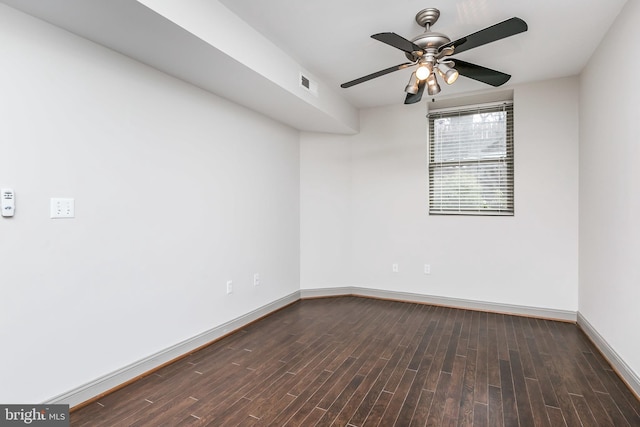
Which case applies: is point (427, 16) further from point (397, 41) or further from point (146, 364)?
point (146, 364)

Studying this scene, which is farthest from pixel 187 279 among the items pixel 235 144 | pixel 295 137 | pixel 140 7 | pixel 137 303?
pixel 295 137

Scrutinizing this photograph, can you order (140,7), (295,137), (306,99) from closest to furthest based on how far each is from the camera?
(140,7)
(306,99)
(295,137)

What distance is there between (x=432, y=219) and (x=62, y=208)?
375 centimetres

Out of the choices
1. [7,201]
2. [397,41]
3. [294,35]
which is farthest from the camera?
[294,35]

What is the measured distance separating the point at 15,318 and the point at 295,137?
11.1 ft

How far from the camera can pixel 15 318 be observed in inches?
68.3

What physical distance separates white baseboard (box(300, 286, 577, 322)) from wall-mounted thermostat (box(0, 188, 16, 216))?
3286 mm

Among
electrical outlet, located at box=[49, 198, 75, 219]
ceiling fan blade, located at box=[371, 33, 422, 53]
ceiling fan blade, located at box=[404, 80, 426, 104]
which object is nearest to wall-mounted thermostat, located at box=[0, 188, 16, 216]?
electrical outlet, located at box=[49, 198, 75, 219]

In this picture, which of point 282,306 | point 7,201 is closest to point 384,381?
point 282,306

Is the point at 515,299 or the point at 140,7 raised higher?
the point at 140,7

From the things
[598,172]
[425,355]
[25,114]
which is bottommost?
[425,355]

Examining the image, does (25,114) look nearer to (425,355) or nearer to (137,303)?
(137,303)

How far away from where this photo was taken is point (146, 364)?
7.82 feet

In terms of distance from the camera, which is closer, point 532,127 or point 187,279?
point 187,279
